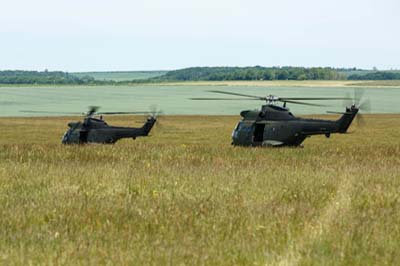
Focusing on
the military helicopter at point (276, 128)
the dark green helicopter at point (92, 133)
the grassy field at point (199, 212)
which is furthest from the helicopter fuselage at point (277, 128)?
the grassy field at point (199, 212)

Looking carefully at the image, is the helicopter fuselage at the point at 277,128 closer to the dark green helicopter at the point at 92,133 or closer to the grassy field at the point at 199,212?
the dark green helicopter at the point at 92,133

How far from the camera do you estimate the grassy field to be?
319 inches

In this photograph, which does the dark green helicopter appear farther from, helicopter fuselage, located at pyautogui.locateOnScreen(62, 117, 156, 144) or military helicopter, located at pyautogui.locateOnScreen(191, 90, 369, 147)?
military helicopter, located at pyautogui.locateOnScreen(191, 90, 369, 147)

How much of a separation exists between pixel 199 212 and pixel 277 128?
70.1ft

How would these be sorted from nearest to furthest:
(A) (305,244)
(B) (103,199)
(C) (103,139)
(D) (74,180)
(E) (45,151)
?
(A) (305,244) → (B) (103,199) → (D) (74,180) → (E) (45,151) → (C) (103,139)

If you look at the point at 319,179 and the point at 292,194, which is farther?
the point at 319,179

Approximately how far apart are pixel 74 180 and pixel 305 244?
253 inches

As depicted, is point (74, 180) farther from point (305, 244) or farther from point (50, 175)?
point (305, 244)

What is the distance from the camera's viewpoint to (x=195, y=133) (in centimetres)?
6738

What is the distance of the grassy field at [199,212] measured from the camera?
8109 millimetres

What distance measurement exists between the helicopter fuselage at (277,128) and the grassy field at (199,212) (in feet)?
42.7

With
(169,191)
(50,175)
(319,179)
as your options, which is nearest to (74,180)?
(50,175)

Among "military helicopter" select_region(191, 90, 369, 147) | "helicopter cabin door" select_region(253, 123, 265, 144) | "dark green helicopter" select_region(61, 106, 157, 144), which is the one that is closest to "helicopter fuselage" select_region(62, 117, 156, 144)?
"dark green helicopter" select_region(61, 106, 157, 144)

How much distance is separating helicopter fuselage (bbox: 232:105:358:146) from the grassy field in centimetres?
1302
